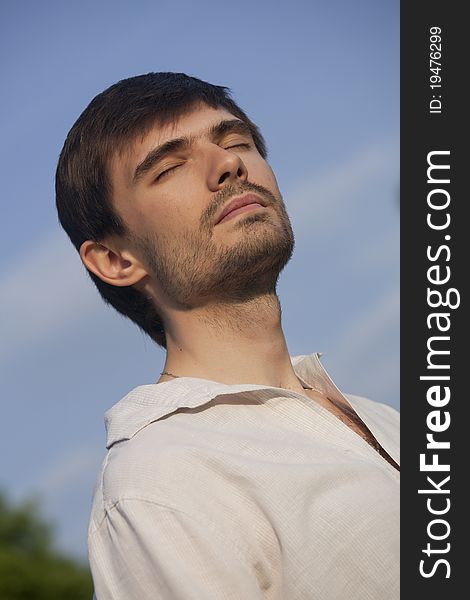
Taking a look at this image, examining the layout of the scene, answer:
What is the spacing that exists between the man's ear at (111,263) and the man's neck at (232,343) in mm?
224

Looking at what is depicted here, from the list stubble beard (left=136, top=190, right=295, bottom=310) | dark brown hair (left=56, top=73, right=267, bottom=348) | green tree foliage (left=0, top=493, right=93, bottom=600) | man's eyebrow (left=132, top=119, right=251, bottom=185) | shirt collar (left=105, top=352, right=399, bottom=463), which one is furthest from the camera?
green tree foliage (left=0, top=493, right=93, bottom=600)

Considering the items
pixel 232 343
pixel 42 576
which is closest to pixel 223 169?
pixel 232 343

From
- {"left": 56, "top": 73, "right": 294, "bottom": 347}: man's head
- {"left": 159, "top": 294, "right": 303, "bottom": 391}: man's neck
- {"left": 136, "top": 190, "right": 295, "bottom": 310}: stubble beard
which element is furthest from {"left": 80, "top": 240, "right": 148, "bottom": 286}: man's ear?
{"left": 159, "top": 294, "right": 303, "bottom": 391}: man's neck

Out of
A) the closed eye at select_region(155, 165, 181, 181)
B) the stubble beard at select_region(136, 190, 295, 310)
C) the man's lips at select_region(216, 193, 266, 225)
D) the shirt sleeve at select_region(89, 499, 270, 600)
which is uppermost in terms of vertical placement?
the closed eye at select_region(155, 165, 181, 181)

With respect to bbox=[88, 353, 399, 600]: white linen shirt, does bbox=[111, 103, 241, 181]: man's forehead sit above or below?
above

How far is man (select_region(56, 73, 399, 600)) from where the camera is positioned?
6.89 ft

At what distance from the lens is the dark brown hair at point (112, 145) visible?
2.91 metres

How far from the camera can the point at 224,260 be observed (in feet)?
8.80

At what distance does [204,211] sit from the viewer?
106 inches

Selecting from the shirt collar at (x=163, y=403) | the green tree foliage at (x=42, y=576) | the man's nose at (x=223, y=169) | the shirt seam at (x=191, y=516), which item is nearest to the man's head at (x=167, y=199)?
the man's nose at (x=223, y=169)

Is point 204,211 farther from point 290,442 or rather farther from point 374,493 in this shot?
point 374,493

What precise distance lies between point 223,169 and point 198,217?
6.9 inches

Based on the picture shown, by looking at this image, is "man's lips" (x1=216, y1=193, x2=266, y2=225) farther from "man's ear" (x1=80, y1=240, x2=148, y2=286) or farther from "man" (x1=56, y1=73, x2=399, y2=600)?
"man's ear" (x1=80, y1=240, x2=148, y2=286)

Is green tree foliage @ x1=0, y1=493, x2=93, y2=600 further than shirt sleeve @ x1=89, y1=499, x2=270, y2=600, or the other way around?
green tree foliage @ x1=0, y1=493, x2=93, y2=600
